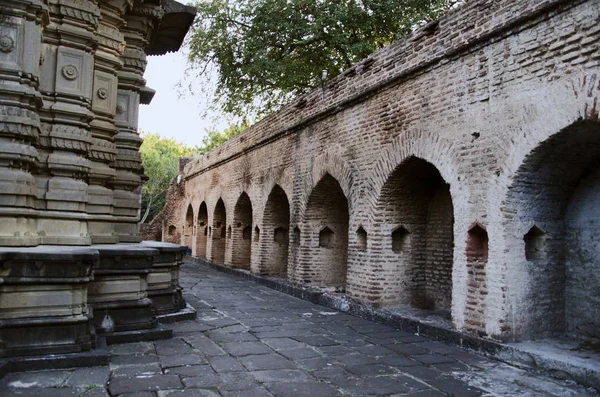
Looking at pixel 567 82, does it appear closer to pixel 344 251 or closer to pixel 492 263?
pixel 492 263

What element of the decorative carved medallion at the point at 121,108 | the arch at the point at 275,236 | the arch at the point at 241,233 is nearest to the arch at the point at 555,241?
the decorative carved medallion at the point at 121,108

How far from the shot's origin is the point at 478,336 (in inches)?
223

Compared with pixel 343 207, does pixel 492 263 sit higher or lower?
lower

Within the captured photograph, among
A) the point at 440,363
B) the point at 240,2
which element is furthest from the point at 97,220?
the point at 240,2

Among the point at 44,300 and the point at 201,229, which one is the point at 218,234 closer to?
the point at 201,229

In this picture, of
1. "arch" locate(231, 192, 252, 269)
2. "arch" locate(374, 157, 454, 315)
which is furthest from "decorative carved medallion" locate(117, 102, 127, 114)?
"arch" locate(231, 192, 252, 269)

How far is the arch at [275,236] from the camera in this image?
1232cm

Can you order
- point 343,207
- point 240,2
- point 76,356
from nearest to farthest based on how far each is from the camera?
point 76,356, point 343,207, point 240,2

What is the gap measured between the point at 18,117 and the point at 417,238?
559 cm

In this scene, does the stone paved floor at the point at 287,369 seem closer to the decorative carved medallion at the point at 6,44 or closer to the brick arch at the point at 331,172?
the brick arch at the point at 331,172

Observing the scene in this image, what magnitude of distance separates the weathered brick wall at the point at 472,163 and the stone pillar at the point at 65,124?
4.09 metres

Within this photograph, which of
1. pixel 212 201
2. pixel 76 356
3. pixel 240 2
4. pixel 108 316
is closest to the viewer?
pixel 76 356

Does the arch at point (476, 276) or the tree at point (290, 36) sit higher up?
the tree at point (290, 36)

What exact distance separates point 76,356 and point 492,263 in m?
4.16
